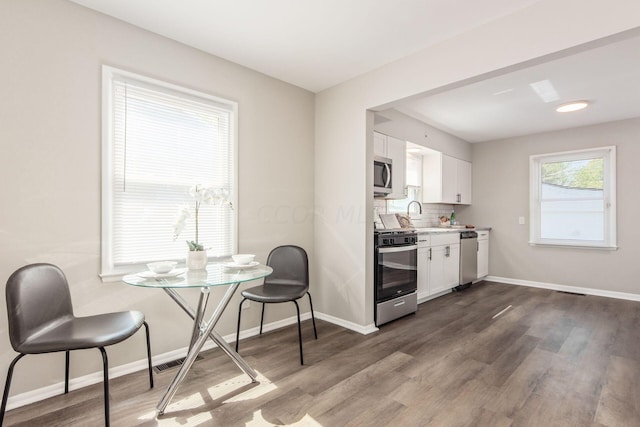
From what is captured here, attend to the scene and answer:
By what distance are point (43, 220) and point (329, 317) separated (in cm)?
263

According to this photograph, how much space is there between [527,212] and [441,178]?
5.48ft

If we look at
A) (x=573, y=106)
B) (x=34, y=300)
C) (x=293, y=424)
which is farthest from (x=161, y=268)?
(x=573, y=106)

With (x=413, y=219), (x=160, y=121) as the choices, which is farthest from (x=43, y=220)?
(x=413, y=219)

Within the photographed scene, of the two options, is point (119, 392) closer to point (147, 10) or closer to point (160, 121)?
point (160, 121)

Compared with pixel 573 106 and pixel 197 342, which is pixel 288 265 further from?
pixel 573 106

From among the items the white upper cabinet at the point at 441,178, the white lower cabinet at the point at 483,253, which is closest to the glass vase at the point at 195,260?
the white upper cabinet at the point at 441,178

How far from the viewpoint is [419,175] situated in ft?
17.5

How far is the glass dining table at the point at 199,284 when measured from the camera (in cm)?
185

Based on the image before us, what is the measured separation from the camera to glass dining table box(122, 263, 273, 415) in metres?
1.85

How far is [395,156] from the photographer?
13.7 ft

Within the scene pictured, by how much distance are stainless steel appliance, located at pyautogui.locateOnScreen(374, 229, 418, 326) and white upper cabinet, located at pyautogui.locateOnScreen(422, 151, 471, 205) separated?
1.64 metres

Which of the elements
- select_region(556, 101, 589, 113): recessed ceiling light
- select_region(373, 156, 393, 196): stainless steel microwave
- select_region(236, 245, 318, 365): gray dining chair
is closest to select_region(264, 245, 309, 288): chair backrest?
select_region(236, 245, 318, 365): gray dining chair

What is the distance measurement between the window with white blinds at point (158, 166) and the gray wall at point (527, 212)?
15.9 feet

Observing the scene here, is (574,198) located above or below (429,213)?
above
